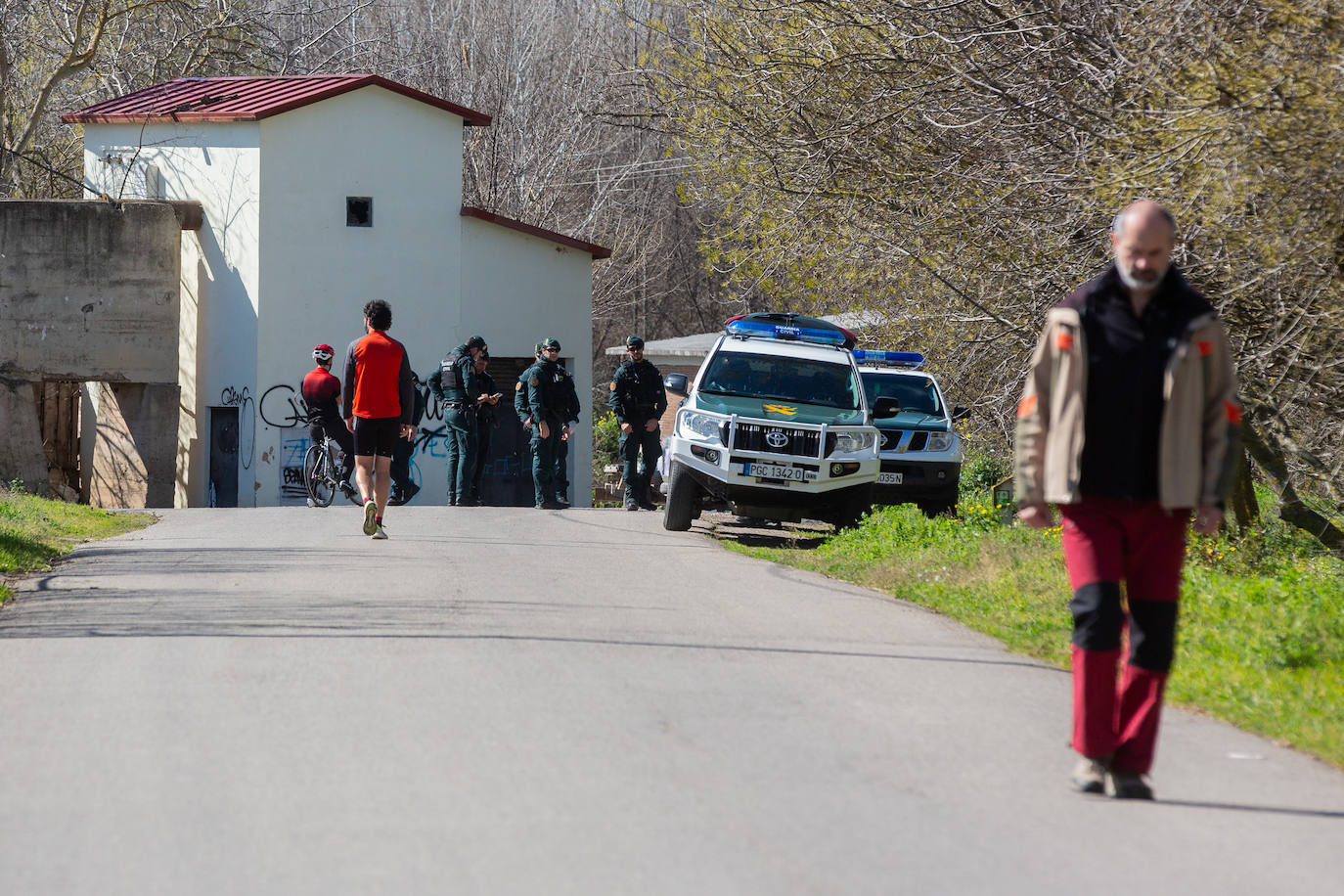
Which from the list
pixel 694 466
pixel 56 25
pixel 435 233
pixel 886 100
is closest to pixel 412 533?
pixel 694 466

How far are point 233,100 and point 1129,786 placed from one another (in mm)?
25589

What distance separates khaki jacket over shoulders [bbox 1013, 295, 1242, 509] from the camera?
5.06 metres

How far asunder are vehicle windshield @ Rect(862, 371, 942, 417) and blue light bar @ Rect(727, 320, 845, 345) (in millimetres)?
3297

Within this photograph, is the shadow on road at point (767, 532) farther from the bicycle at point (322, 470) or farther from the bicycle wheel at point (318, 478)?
the bicycle wheel at point (318, 478)

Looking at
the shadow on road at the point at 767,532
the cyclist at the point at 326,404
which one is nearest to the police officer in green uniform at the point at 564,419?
the shadow on road at the point at 767,532

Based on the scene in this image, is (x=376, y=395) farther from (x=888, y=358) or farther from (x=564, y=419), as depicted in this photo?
(x=888, y=358)

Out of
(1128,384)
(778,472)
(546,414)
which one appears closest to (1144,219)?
(1128,384)

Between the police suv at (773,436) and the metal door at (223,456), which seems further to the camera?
the metal door at (223,456)

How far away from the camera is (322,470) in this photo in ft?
65.7

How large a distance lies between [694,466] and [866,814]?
10.0m

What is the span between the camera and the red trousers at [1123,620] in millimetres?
5145

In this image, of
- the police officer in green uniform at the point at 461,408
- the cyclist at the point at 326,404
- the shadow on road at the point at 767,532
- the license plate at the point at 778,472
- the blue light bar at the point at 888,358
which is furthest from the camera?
the police officer in green uniform at the point at 461,408

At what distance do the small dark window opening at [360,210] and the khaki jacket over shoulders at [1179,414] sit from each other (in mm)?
23583

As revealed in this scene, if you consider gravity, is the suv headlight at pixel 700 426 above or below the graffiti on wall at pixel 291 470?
above
